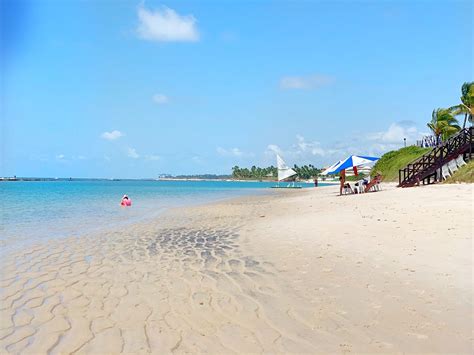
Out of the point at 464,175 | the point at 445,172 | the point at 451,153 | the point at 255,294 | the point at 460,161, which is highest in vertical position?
the point at 451,153

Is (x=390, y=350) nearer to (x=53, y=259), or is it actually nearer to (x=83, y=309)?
(x=83, y=309)

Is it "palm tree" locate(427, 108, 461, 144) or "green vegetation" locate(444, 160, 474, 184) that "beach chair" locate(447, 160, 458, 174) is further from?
"palm tree" locate(427, 108, 461, 144)

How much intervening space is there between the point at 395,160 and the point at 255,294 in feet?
182

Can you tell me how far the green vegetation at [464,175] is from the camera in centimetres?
2152

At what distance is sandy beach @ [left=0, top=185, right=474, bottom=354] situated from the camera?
4059mm

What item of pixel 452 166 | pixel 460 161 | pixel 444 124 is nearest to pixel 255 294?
pixel 452 166

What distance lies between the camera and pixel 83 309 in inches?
205

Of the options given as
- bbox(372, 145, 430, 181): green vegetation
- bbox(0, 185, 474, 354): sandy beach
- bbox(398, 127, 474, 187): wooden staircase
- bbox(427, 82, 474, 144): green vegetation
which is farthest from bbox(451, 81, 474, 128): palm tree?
bbox(0, 185, 474, 354): sandy beach

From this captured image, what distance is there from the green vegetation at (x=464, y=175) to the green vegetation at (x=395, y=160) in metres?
26.6

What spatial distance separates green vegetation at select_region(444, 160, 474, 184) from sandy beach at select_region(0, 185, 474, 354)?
13.1 m

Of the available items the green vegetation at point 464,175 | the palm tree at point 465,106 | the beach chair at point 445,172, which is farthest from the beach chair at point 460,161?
the palm tree at point 465,106

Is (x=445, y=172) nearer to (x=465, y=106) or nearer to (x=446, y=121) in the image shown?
(x=465, y=106)

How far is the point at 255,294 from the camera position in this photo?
569 centimetres

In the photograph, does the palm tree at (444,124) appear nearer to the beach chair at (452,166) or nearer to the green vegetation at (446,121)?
the green vegetation at (446,121)
